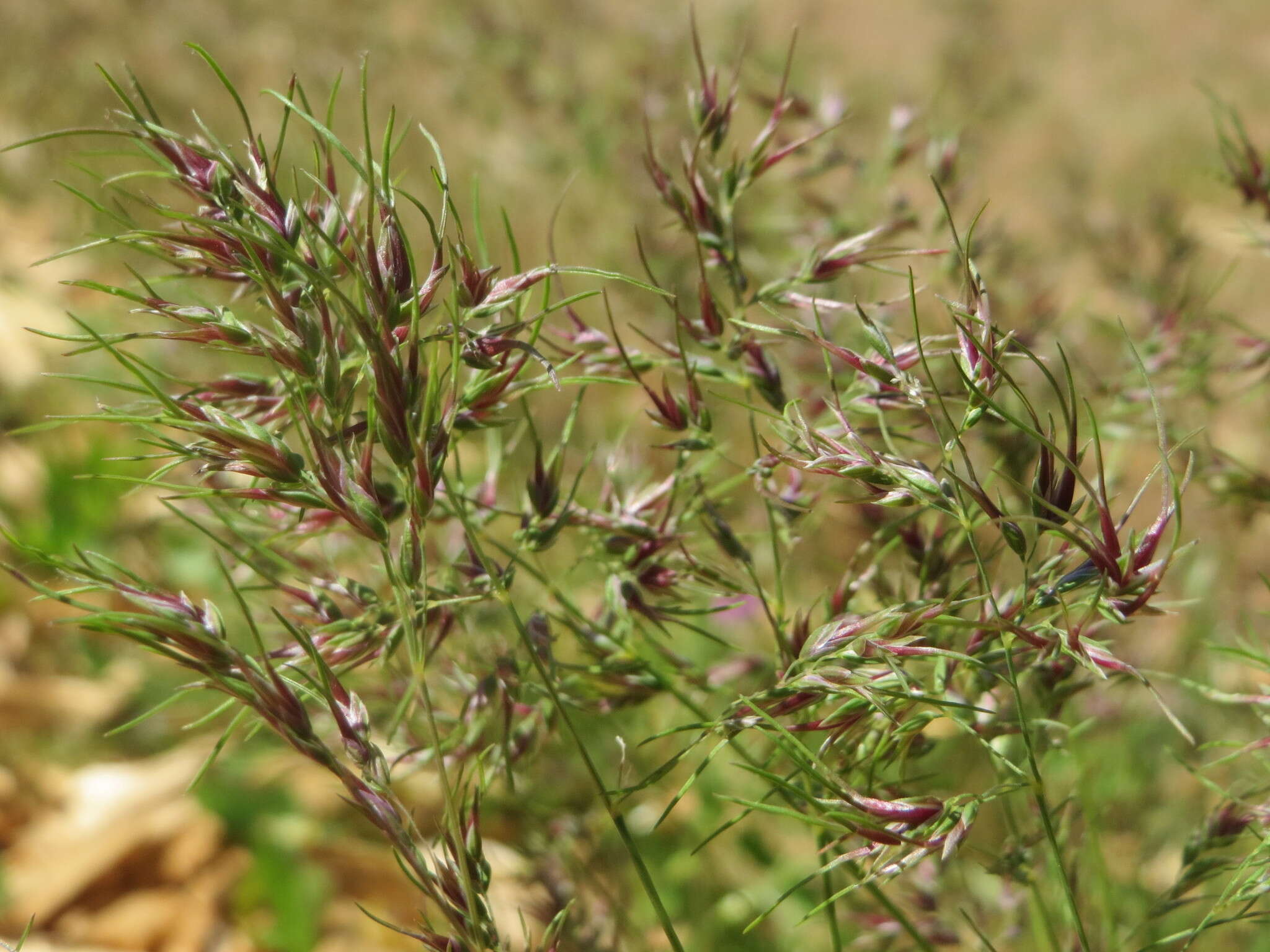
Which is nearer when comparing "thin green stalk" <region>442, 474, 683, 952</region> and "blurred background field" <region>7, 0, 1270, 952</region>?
"thin green stalk" <region>442, 474, 683, 952</region>

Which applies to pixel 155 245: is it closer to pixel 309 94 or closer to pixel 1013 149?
pixel 309 94

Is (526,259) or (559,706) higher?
(526,259)

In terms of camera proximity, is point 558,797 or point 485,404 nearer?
point 485,404

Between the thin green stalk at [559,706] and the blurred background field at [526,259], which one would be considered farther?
→ the blurred background field at [526,259]

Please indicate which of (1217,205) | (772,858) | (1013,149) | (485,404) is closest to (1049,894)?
(772,858)

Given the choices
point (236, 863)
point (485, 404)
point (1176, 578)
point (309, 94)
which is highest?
point (309, 94)

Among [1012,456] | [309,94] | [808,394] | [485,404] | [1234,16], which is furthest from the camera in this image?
[1234,16]

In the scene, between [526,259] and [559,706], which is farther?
[526,259]

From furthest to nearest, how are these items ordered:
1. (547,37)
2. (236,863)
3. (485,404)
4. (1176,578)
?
1. (547,37)
2. (1176,578)
3. (236,863)
4. (485,404)
